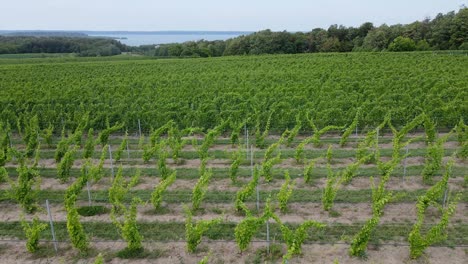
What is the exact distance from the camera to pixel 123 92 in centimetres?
2570

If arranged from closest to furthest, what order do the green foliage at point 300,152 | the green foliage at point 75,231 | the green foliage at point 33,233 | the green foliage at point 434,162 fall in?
the green foliage at point 75,231 < the green foliage at point 33,233 < the green foliage at point 434,162 < the green foliage at point 300,152

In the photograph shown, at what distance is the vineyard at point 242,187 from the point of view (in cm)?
834

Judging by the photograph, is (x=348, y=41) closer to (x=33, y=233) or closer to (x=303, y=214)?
(x=303, y=214)

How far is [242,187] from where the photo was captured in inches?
461

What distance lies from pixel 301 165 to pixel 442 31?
5650 centimetres

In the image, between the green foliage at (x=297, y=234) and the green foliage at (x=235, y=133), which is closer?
the green foliage at (x=297, y=234)

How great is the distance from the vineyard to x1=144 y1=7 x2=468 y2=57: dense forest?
42.0 metres

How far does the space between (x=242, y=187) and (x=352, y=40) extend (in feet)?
224

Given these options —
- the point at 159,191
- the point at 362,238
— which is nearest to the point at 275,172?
the point at 159,191

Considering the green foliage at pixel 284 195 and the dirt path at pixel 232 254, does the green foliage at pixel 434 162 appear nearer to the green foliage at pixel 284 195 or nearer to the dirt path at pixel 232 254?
the dirt path at pixel 232 254

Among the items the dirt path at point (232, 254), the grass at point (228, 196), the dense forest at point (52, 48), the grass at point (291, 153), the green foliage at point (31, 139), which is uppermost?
the dense forest at point (52, 48)

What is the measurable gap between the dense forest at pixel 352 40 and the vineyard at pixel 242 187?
42.0 meters

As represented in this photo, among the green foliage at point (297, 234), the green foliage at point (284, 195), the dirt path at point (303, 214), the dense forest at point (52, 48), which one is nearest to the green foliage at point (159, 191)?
the dirt path at point (303, 214)

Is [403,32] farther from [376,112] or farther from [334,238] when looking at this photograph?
[334,238]
